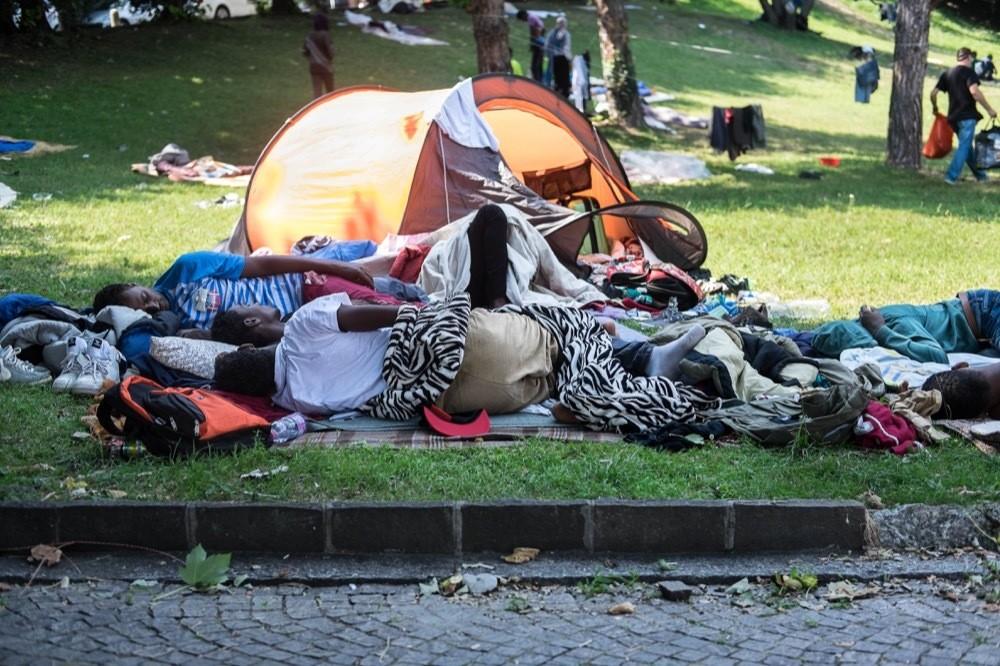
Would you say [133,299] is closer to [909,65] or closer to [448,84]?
[909,65]

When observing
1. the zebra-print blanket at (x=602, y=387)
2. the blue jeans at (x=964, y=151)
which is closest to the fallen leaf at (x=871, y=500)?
the zebra-print blanket at (x=602, y=387)

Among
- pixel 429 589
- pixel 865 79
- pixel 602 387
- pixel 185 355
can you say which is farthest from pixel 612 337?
pixel 865 79

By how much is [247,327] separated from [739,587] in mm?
3237

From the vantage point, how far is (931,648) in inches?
149

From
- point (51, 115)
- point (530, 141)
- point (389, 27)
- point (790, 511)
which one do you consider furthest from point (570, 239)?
point (389, 27)

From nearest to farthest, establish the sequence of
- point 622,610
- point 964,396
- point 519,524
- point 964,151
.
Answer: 1. point 622,610
2. point 519,524
3. point 964,396
4. point 964,151

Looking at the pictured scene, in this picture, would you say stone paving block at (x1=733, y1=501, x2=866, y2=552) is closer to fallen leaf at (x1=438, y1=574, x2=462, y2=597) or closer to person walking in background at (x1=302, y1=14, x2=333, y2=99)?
fallen leaf at (x1=438, y1=574, x2=462, y2=597)

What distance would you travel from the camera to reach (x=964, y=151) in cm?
1546

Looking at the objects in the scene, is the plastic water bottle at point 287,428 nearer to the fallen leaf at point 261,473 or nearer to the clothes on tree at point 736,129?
the fallen leaf at point 261,473

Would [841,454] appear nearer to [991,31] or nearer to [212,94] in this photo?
[212,94]

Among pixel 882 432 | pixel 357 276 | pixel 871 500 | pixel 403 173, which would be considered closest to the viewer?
pixel 871 500

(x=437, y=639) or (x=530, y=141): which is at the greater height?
(x=530, y=141)

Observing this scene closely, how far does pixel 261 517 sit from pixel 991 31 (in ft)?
87.4

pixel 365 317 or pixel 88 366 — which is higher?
pixel 365 317
